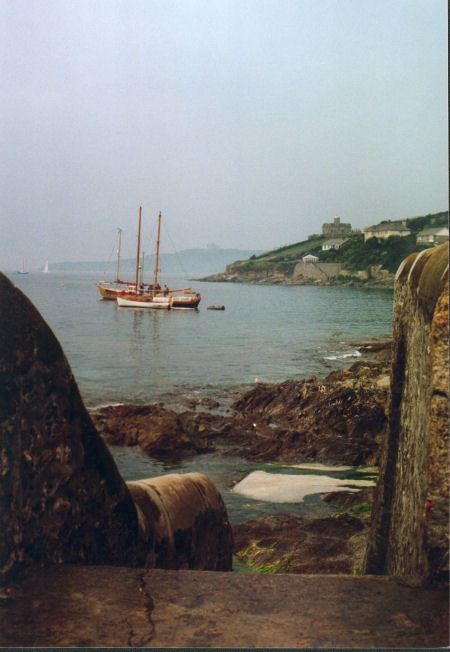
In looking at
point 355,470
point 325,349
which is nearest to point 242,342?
point 325,349

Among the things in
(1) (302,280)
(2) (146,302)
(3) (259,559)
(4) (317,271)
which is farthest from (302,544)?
(1) (302,280)

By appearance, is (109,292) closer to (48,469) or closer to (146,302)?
(146,302)

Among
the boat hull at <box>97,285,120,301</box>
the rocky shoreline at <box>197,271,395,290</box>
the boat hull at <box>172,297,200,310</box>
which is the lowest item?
the boat hull at <box>172,297,200,310</box>

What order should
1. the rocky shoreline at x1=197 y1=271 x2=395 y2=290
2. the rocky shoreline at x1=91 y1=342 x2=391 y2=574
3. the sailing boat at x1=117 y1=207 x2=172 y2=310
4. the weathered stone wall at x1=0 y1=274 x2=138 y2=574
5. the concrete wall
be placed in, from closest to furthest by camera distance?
the weathered stone wall at x1=0 y1=274 x2=138 y2=574 < the rocky shoreline at x1=91 y1=342 x2=391 y2=574 < the rocky shoreline at x1=197 y1=271 x2=395 y2=290 < the concrete wall < the sailing boat at x1=117 y1=207 x2=172 y2=310

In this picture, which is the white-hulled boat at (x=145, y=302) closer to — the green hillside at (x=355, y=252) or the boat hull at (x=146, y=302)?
the boat hull at (x=146, y=302)

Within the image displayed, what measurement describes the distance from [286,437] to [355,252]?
19.6m

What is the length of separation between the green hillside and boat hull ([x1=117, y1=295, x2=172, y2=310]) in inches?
473

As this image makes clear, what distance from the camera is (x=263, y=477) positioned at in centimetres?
1086

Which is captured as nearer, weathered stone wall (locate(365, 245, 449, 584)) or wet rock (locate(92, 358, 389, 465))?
weathered stone wall (locate(365, 245, 449, 584))

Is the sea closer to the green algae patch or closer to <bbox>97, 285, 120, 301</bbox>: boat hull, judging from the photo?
<bbox>97, 285, 120, 301</bbox>: boat hull

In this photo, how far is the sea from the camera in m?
10.4

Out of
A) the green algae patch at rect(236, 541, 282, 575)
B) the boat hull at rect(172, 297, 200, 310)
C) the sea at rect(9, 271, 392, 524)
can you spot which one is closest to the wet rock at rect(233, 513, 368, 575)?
the green algae patch at rect(236, 541, 282, 575)

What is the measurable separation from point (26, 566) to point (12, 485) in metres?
0.30

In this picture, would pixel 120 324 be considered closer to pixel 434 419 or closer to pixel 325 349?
pixel 325 349
